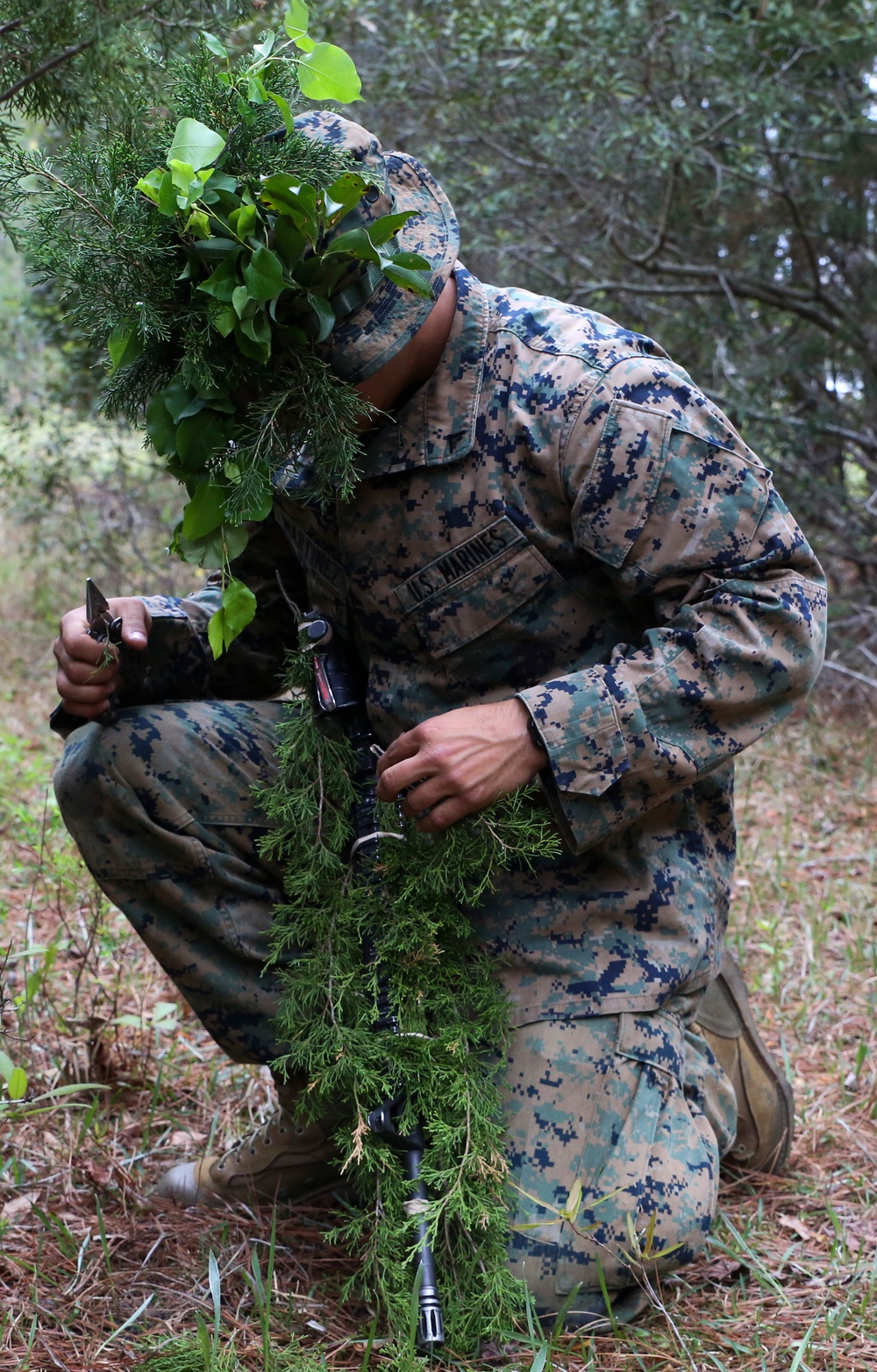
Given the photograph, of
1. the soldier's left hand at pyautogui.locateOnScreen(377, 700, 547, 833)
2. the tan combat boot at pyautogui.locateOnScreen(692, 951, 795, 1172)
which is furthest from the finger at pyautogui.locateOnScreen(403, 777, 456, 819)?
the tan combat boot at pyautogui.locateOnScreen(692, 951, 795, 1172)

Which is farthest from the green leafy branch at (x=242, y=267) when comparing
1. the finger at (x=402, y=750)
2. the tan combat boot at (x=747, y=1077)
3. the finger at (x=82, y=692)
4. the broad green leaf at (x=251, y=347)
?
the tan combat boot at (x=747, y=1077)

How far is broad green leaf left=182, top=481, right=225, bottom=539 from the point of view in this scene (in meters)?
1.95

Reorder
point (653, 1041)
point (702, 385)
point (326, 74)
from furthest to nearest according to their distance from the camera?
point (702, 385) < point (653, 1041) < point (326, 74)

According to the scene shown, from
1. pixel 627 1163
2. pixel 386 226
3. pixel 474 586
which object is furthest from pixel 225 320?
pixel 627 1163

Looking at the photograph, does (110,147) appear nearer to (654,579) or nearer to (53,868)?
(654,579)

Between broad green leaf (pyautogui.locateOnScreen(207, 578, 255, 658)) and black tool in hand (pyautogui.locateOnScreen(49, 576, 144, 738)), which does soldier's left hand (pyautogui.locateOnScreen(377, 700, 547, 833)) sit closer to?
broad green leaf (pyautogui.locateOnScreen(207, 578, 255, 658))

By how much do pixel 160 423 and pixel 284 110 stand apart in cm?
50

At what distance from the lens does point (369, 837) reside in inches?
86.6

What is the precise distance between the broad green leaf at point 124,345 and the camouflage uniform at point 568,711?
0.34 meters

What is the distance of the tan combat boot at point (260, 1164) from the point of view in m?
2.35

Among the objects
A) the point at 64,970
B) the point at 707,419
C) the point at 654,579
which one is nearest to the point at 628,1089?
the point at 654,579

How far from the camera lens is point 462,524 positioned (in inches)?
87.0

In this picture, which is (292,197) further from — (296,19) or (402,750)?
(402,750)

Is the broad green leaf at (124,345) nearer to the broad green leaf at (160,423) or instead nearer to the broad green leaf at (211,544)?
the broad green leaf at (160,423)
